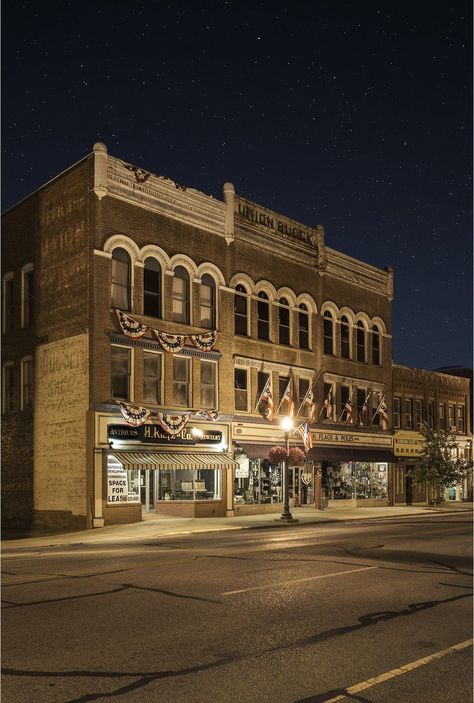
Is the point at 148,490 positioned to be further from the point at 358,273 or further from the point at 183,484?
the point at 358,273

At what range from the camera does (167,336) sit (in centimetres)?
3144

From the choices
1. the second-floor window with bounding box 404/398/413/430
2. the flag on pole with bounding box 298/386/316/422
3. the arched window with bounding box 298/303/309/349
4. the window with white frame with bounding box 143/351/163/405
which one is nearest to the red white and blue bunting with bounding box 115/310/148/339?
the window with white frame with bounding box 143/351/163/405

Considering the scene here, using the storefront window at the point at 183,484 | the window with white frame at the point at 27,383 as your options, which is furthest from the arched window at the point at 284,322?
the window with white frame at the point at 27,383

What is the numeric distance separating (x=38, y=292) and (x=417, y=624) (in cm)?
2589

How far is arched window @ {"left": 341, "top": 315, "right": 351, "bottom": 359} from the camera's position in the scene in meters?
43.1

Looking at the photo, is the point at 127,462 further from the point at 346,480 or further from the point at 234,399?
the point at 346,480

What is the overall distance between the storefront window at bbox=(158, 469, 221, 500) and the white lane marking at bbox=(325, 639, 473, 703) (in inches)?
974

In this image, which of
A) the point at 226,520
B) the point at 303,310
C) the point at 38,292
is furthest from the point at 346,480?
the point at 38,292

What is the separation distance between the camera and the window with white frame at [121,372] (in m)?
29.8

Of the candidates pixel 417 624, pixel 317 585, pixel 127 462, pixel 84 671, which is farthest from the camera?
pixel 127 462

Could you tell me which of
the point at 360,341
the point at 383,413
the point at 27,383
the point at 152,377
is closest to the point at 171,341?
the point at 152,377

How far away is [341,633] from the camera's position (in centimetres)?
859

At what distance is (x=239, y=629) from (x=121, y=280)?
76.0 feet

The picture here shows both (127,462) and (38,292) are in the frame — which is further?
(38,292)
